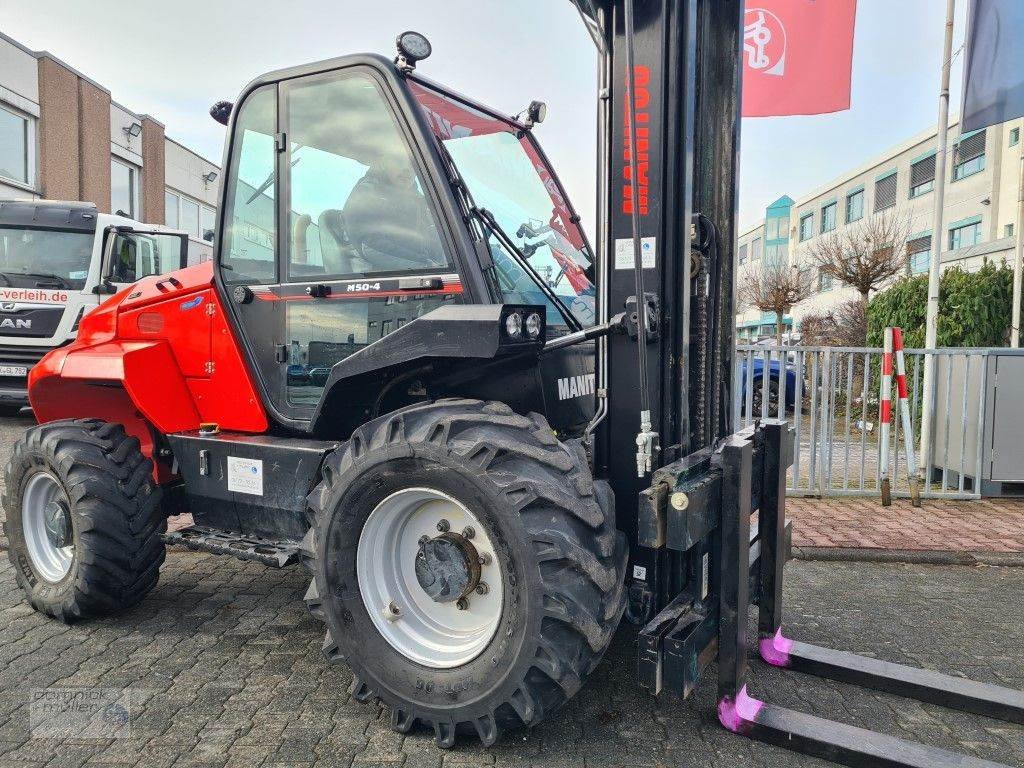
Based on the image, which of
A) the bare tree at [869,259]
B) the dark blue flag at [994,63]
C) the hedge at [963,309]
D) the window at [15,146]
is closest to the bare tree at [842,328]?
the bare tree at [869,259]

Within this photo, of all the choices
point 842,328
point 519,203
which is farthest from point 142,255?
point 842,328

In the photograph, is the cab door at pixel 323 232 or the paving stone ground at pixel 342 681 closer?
the paving stone ground at pixel 342 681

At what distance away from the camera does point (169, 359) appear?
4.10 metres

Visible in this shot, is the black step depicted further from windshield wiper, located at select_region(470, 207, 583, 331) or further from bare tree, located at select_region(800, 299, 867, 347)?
bare tree, located at select_region(800, 299, 867, 347)

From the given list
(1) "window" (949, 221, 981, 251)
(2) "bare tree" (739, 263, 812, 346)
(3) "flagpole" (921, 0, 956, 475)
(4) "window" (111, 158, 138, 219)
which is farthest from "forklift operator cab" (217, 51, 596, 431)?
(1) "window" (949, 221, 981, 251)

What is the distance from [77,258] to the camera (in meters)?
12.0

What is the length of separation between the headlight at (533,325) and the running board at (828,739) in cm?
158

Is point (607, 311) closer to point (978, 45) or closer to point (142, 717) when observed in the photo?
point (142, 717)

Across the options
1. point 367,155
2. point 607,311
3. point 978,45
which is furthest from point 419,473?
point 978,45

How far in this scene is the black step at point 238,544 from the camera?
3357 millimetres

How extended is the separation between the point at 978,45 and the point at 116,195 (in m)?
27.3

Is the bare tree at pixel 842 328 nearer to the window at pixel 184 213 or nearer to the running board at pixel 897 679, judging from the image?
the running board at pixel 897 679

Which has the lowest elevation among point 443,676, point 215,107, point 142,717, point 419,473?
point 142,717

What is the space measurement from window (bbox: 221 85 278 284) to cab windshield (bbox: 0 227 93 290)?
31.9 feet
